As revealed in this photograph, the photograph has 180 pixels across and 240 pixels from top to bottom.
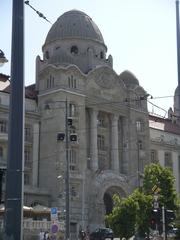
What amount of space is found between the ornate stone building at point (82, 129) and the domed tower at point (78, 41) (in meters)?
0.15

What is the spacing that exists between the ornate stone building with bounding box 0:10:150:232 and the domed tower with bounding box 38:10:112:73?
15 cm

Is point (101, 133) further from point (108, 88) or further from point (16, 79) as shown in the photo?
point (16, 79)

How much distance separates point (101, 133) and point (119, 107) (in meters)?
4.73

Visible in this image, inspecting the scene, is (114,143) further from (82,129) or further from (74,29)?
(74,29)

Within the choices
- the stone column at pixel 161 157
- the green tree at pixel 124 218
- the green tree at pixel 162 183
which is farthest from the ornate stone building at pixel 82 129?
the green tree at pixel 124 218

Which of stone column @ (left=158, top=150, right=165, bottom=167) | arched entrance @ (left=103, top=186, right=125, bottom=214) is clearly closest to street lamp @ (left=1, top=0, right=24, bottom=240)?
arched entrance @ (left=103, top=186, right=125, bottom=214)

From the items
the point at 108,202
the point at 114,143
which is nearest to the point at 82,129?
the point at 114,143

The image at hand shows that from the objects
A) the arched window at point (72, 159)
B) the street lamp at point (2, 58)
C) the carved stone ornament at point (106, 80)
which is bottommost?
the street lamp at point (2, 58)

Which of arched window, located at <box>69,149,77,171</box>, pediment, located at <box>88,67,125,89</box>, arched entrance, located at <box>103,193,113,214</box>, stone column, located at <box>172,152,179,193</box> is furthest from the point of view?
stone column, located at <box>172,152,179,193</box>

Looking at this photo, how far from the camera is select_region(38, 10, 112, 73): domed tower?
74.2 m

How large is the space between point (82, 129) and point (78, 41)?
16772 mm

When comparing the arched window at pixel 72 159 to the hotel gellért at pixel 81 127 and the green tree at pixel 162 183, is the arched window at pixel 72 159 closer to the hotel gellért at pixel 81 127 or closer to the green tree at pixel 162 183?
the hotel gellért at pixel 81 127

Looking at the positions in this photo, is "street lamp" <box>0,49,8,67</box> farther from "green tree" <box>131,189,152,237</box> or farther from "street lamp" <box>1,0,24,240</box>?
"green tree" <box>131,189,152,237</box>

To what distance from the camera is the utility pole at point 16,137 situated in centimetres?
1268
